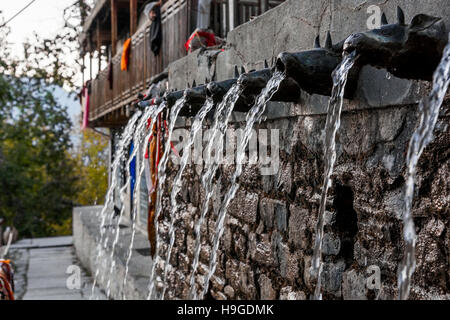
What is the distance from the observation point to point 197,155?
209 inches

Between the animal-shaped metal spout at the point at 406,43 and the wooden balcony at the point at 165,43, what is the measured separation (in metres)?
3.86

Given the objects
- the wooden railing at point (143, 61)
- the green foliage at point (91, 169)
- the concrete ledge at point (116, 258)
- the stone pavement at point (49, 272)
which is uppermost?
the wooden railing at point (143, 61)

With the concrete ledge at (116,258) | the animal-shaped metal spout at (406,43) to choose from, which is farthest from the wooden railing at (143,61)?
the animal-shaped metal spout at (406,43)

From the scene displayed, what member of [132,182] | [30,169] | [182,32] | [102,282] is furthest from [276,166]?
[30,169]

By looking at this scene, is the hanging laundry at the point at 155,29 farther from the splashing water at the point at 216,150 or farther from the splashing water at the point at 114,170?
the splashing water at the point at 216,150

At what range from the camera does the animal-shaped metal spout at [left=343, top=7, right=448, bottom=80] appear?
2.04 m

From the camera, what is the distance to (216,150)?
14.9ft

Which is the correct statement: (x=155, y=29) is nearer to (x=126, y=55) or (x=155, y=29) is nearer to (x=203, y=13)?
(x=203, y=13)

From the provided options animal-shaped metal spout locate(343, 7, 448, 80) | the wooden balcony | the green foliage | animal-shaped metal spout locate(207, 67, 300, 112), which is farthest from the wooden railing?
the green foliage

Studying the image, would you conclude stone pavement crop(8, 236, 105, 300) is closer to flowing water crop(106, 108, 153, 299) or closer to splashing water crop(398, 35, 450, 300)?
flowing water crop(106, 108, 153, 299)

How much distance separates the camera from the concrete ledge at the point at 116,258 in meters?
7.19

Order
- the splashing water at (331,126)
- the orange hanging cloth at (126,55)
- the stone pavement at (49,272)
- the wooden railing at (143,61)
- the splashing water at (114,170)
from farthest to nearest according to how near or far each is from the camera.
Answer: the orange hanging cloth at (126,55), the stone pavement at (49,272), the wooden railing at (143,61), the splashing water at (114,170), the splashing water at (331,126)

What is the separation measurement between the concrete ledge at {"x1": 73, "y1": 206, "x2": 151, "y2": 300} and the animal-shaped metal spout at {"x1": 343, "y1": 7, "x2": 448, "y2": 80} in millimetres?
4878

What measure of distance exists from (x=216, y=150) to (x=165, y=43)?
4.16 meters
